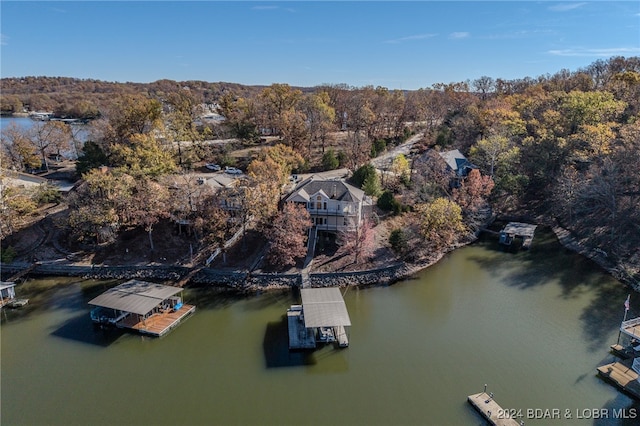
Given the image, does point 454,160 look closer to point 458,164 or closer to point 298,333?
point 458,164

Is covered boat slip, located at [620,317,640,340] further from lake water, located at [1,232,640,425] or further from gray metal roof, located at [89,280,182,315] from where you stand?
gray metal roof, located at [89,280,182,315]

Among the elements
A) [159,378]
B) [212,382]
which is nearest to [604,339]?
[212,382]

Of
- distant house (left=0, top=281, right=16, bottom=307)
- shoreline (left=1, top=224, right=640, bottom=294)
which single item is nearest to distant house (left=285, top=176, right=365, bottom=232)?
shoreline (left=1, top=224, right=640, bottom=294)

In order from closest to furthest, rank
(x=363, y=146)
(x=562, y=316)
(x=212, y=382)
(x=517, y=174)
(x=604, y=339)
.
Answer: (x=212, y=382)
(x=604, y=339)
(x=562, y=316)
(x=517, y=174)
(x=363, y=146)

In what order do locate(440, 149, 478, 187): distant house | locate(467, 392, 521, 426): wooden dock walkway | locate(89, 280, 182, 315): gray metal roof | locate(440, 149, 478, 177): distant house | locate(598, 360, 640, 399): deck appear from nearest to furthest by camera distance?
locate(467, 392, 521, 426): wooden dock walkway
locate(598, 360, 640, 399): deck
locate(89, 280, 182, 315): gray metal roof
locate(440, 149, 478, 187): distant house
locate(440, 149, 478, 177): distant house

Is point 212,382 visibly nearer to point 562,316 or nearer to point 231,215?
point 231,215

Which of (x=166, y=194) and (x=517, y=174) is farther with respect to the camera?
(x=517, y=174)

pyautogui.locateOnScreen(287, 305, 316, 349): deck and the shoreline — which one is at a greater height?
the shoreline

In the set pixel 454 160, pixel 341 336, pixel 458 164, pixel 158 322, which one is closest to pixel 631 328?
pixel 341 336
